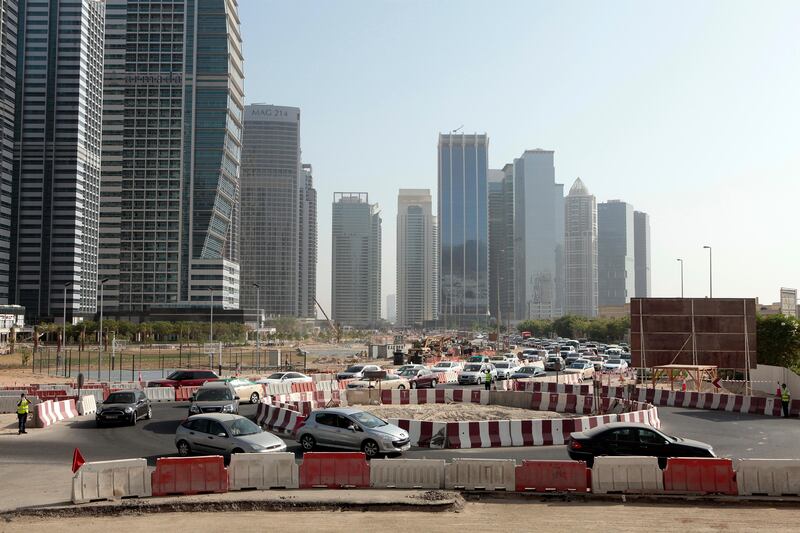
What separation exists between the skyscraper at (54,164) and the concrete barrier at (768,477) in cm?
16605

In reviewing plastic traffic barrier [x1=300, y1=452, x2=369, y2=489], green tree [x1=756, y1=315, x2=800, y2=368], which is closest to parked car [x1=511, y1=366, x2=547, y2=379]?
green tree [x1=756, y1=315, x2=800, y2=368]

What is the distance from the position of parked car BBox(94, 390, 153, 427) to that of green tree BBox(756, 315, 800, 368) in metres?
38.9

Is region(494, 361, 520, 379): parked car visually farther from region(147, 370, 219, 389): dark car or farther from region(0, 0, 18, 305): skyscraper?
region(0, 0, 18, 305): skyscraper

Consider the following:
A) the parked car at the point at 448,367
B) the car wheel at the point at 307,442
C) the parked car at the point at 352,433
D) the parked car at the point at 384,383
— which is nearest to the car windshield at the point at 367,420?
the parked car at the point at 352,433

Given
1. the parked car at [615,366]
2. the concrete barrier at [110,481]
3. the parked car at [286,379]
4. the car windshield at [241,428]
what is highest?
the car windshield at [241,428]

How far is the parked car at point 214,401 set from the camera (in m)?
26.3

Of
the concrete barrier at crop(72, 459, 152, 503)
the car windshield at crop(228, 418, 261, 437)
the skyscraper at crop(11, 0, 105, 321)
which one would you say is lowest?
the concrete barrier at crop(72, 459, 152, 503)

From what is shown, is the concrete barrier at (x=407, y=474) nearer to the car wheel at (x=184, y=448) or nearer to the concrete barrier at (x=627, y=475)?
the concrete barrier at (x=627, y=475)

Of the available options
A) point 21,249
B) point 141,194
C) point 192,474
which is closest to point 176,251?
point 141,194

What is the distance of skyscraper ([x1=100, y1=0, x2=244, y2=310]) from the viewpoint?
16988cm

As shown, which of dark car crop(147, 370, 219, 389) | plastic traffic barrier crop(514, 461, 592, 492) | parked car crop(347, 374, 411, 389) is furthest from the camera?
parked car crop(347, 374, 411, 389)

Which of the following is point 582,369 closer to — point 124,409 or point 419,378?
point 419,378

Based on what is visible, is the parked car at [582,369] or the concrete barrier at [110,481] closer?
the concrete barrier at [110,481]

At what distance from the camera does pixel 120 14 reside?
17488cm
